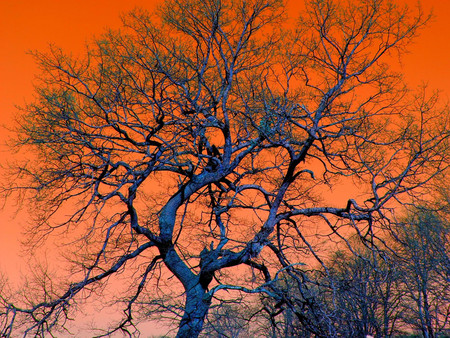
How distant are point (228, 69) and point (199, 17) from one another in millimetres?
1396

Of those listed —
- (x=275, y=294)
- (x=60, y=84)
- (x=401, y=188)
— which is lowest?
(x=275, y=294)

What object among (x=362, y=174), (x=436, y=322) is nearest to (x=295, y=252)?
(x=362, y=174)

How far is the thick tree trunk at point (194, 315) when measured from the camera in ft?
31.0

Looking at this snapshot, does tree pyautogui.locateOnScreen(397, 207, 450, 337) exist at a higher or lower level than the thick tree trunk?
higher

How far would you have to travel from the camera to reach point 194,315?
9.58 m

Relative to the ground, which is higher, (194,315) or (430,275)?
(430,275)

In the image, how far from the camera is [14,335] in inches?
378

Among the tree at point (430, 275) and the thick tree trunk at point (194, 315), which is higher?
the tree at point (430, 275)

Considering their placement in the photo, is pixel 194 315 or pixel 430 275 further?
pixel 430 275

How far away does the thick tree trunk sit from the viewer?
372 inches

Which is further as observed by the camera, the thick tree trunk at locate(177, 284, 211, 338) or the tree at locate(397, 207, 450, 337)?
the tree at locate(397, 207, 450, 337)

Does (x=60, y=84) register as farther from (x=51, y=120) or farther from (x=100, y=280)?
(x=100, y=280)

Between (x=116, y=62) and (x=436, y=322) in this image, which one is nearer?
(x=116, y=62)

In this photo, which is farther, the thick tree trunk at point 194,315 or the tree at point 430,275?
the tree at point 430,275
